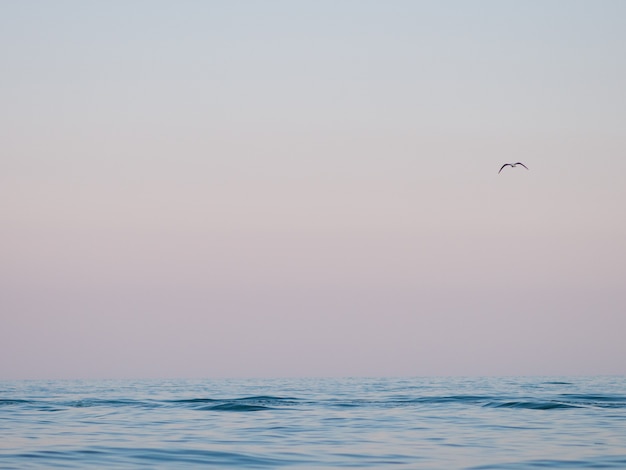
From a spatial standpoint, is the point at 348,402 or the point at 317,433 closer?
the point at 317,433

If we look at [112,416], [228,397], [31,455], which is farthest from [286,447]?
[228,397]

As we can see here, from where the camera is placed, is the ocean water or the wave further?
the wave

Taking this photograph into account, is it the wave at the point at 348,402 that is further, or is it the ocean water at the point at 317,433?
the wave at the point at 348,402

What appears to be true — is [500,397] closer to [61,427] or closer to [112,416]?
[112,416]

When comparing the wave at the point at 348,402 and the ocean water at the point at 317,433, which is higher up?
the wave at the point at 348,402

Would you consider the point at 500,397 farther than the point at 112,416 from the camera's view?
Yes

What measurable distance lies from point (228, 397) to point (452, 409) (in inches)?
679

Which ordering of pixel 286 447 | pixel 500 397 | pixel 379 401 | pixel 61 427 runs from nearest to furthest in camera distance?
1. pixel 286 447
2. pixel 61 427
3. pixel 379 401
4. pixel 500 397

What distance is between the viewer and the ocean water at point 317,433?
88.0 ft

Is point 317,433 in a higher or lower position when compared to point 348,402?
lower

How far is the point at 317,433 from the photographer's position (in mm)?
34094

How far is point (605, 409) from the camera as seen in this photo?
45.4 m

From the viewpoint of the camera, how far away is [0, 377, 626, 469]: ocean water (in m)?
26.8

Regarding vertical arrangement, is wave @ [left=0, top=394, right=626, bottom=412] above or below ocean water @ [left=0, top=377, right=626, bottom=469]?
above
